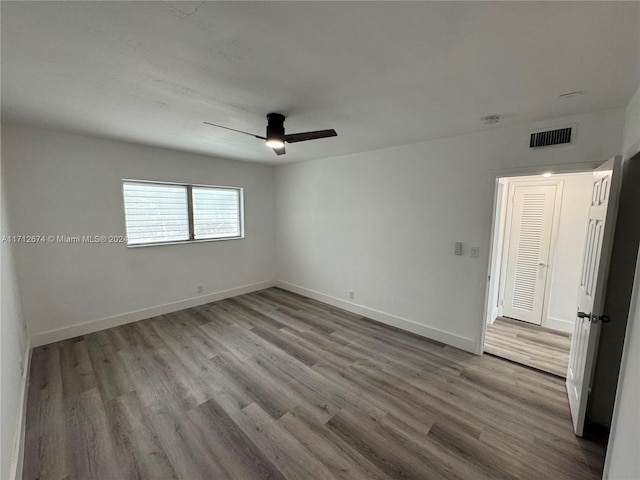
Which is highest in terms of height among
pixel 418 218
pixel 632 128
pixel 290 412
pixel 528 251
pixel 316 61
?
pixel 316 61

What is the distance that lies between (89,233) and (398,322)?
14.1ft

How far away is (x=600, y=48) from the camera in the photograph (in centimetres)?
137

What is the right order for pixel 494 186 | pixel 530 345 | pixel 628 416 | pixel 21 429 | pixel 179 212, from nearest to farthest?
pixel 628 416
pixel 21 429
pixel 494 186
pixel 530 345
pixel 179 212

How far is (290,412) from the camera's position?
210cm

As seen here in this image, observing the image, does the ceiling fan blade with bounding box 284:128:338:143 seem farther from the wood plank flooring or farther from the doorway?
the wood plank flooring

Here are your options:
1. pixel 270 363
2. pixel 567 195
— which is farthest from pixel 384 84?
pixel 567 195

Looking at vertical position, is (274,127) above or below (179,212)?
above

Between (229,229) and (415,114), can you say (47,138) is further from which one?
(415,114)

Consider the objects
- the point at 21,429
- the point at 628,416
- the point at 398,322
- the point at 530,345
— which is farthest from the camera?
the point at 398,322

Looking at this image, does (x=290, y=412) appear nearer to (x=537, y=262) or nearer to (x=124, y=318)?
(x=124, y=318)

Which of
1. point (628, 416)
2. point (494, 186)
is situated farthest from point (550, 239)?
point (628, 416)

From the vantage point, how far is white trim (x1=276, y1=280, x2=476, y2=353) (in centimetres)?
308

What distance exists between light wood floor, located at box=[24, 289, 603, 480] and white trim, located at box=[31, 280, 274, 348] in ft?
0.44

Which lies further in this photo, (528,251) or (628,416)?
(528,251)
